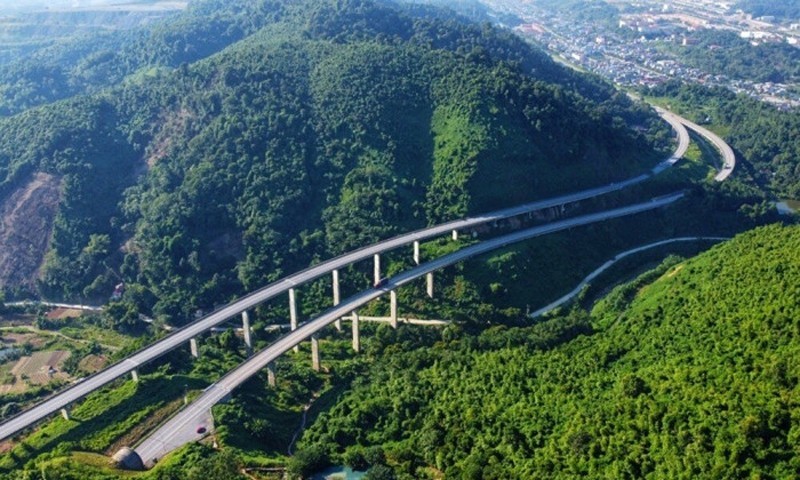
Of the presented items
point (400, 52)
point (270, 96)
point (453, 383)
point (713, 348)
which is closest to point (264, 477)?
point (453, 383)

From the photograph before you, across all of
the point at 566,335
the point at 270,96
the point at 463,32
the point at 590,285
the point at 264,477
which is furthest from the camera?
the point at 463,32

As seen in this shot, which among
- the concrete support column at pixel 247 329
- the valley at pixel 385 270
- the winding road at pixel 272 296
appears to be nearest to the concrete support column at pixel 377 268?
the winding road at pixel 272 296

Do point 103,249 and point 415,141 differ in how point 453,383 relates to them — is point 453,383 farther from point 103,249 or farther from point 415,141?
point 103,249

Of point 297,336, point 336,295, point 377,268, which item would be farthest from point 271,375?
point 377,268

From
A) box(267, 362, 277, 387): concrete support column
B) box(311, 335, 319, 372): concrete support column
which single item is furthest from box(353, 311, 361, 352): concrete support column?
box(267, 362, 277, 387): concrete support column

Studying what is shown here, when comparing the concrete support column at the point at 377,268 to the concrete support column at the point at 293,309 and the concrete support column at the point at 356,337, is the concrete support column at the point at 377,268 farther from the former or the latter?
the concrete support column at the point at 293,309

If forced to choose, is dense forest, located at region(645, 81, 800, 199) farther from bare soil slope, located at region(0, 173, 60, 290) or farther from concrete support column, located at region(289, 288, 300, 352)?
bare soil slope, located at region(0, 173, 60, 290)
